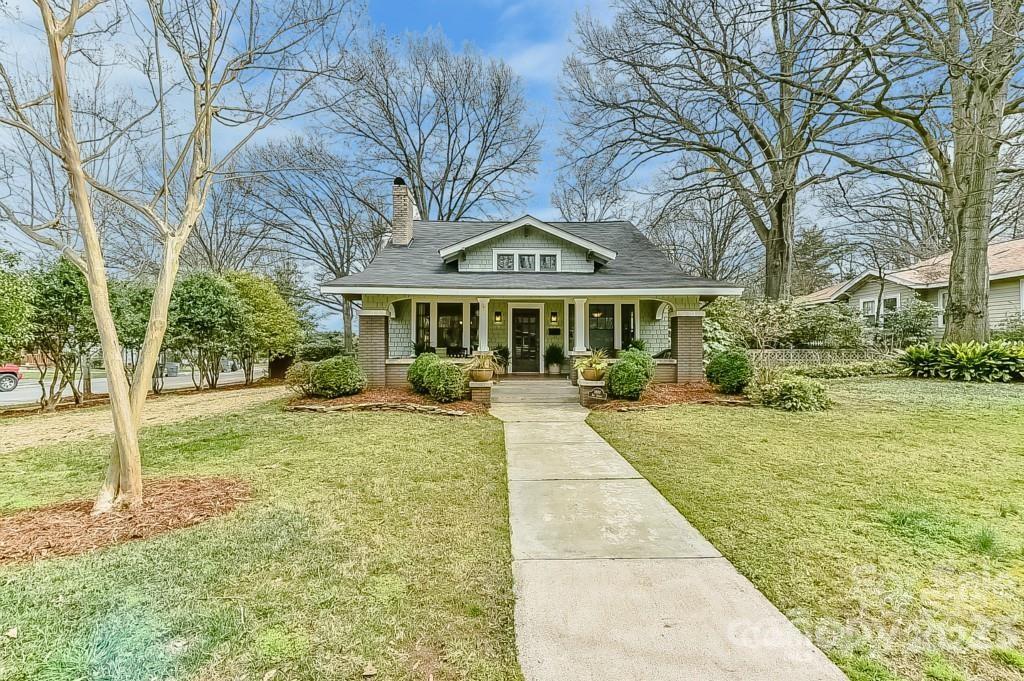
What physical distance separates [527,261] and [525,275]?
82 cm

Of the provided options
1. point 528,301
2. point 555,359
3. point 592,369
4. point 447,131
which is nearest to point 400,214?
point 528,301

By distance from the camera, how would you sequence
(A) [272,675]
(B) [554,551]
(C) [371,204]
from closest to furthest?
1. (A) [272,675]
2. (B) [554,551]
3. (C) [371,204]

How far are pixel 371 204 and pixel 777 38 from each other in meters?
19.2

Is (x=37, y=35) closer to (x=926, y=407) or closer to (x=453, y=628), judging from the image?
(x=453, y=628)

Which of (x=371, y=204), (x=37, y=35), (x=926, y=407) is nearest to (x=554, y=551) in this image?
(x=37, y=35)

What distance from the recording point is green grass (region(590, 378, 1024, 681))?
2.34m

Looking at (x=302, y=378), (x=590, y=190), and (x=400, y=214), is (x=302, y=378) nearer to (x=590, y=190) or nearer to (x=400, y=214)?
(x=400, y=214)

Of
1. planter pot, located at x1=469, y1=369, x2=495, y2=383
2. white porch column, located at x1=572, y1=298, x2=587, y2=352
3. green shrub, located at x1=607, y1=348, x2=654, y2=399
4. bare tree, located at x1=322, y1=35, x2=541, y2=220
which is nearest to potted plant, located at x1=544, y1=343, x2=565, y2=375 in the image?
white porch column, located at x1=572, y1=298, x2=587, y2=352

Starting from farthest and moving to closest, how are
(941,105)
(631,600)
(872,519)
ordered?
(941,105) < (872,519) < (631,600)

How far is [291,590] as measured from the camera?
273 centimetres

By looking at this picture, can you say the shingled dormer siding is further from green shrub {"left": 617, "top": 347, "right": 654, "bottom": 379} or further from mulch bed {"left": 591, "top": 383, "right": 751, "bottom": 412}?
mulch bed {"left": 591, "top": 383, "right": 751, "bottom": 412}

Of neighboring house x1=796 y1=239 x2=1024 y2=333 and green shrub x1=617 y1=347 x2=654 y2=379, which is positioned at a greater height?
neighboring house x1=796 y1=239 x2=1024 y2=333

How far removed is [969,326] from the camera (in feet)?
41.1

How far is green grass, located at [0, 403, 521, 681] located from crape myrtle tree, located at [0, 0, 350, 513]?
47.6 inches
